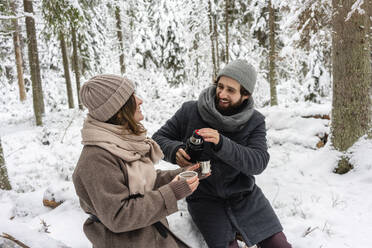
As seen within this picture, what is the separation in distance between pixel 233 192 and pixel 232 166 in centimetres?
33

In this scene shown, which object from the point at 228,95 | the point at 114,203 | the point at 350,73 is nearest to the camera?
the point at 114,203

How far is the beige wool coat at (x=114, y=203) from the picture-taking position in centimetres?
164

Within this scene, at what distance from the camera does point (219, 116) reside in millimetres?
2709

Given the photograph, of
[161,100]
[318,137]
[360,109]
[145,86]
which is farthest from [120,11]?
[360,109]

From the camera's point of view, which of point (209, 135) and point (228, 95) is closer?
point (209, 135)

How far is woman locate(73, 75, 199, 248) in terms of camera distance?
1.66 m

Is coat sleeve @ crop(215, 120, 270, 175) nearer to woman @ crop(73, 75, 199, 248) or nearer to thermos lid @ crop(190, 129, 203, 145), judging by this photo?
thermos lid @ crop(190, 129, 203, 145)

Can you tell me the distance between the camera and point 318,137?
7.48m

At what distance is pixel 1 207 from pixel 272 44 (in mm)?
11467

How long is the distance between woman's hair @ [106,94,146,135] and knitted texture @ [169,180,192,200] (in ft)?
1.69

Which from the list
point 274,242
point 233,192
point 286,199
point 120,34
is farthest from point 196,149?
point 120,34

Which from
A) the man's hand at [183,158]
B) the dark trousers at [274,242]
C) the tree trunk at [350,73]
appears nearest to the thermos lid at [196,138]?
the man's hand at [183,158]

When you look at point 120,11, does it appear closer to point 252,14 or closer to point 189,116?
point 252,14

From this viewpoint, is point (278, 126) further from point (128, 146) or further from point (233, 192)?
point (128, 146)
